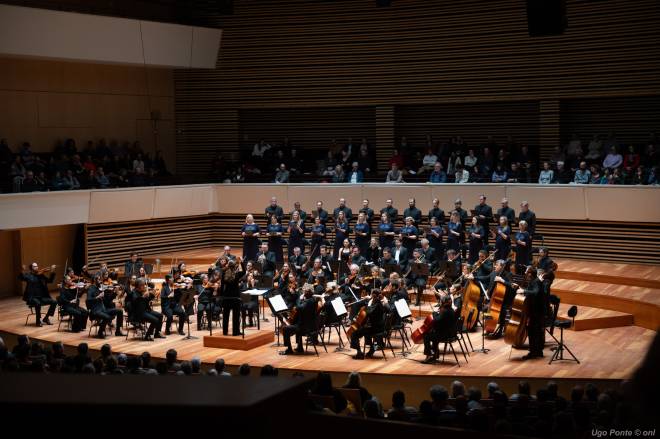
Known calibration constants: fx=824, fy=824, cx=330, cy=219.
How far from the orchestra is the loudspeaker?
3.29 m

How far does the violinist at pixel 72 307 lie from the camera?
13336 mm

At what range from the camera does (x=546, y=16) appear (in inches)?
368

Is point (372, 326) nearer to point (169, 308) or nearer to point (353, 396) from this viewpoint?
point (169, 308)

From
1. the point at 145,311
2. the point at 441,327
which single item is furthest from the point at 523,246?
the point at 145,311

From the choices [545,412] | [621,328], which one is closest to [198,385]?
[545,412]

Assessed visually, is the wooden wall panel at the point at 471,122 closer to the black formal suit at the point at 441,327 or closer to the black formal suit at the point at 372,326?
the black formal suit at the point at 372,326

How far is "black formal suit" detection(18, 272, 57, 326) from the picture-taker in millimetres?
13930

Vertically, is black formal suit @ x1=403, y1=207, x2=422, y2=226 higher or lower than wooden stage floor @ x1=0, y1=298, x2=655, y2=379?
higher

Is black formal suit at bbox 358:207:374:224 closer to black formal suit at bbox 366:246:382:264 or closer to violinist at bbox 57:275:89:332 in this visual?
black formal suit at bbox 366:246:382:264

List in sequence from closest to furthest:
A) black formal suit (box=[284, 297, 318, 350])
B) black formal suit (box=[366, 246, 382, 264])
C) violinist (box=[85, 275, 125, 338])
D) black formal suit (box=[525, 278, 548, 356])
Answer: black formal suit (box=[525, 278, 548, 356]) < black formal suit (box=[284, 297, 318, 350]) < violinist (box=[85, 275, 125, 338]) < black formal suit (box=[366, 246, 382, 264])

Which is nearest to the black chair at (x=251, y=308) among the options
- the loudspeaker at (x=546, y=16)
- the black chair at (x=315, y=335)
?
the black chair at (x=315, y=335)

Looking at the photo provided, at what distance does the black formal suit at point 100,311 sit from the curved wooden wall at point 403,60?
375 inches

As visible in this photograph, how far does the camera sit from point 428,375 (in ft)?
34.1

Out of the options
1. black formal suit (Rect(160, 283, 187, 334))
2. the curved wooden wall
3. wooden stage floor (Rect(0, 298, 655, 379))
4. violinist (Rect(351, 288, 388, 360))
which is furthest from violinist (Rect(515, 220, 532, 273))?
black formal suit (Rect(160, 283, 187, 334))
